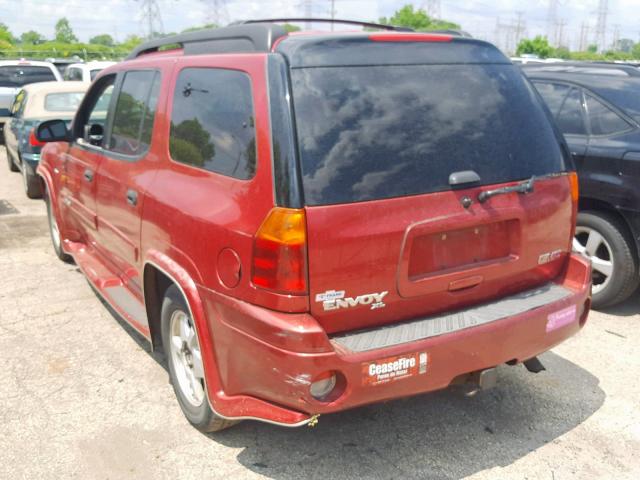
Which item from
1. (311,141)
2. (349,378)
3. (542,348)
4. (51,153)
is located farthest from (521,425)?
(51,153)

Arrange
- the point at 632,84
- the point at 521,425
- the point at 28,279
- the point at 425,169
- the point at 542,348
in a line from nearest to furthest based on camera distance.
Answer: the point at 425,169
the point at 542,348
the point at 521,425
the point at 632,84
the point at 28,279

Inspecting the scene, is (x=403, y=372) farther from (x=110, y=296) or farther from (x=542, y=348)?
(x=110, y=296)

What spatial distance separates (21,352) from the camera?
450 cm

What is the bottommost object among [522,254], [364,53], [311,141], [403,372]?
[403,372]

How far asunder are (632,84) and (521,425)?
337 centimetres

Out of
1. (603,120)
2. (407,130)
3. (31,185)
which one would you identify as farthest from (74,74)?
(407,130)

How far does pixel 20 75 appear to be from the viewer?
52.5 feet

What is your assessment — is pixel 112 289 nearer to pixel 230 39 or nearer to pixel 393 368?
pixel 230 39

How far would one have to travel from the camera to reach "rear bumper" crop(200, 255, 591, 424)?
105 inches

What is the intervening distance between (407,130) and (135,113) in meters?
1.93

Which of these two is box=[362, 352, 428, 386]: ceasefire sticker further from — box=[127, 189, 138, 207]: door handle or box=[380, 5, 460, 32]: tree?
box=[380, 5, 460, 32]: tree

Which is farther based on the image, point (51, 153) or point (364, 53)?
point (51, 153)

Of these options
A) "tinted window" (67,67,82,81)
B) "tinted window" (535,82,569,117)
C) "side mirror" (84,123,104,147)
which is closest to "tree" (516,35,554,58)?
"tinted window" (67,67,82,81)

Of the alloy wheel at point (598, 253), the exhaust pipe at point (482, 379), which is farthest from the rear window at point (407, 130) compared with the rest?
the alloy wheel at point (598, 253)
